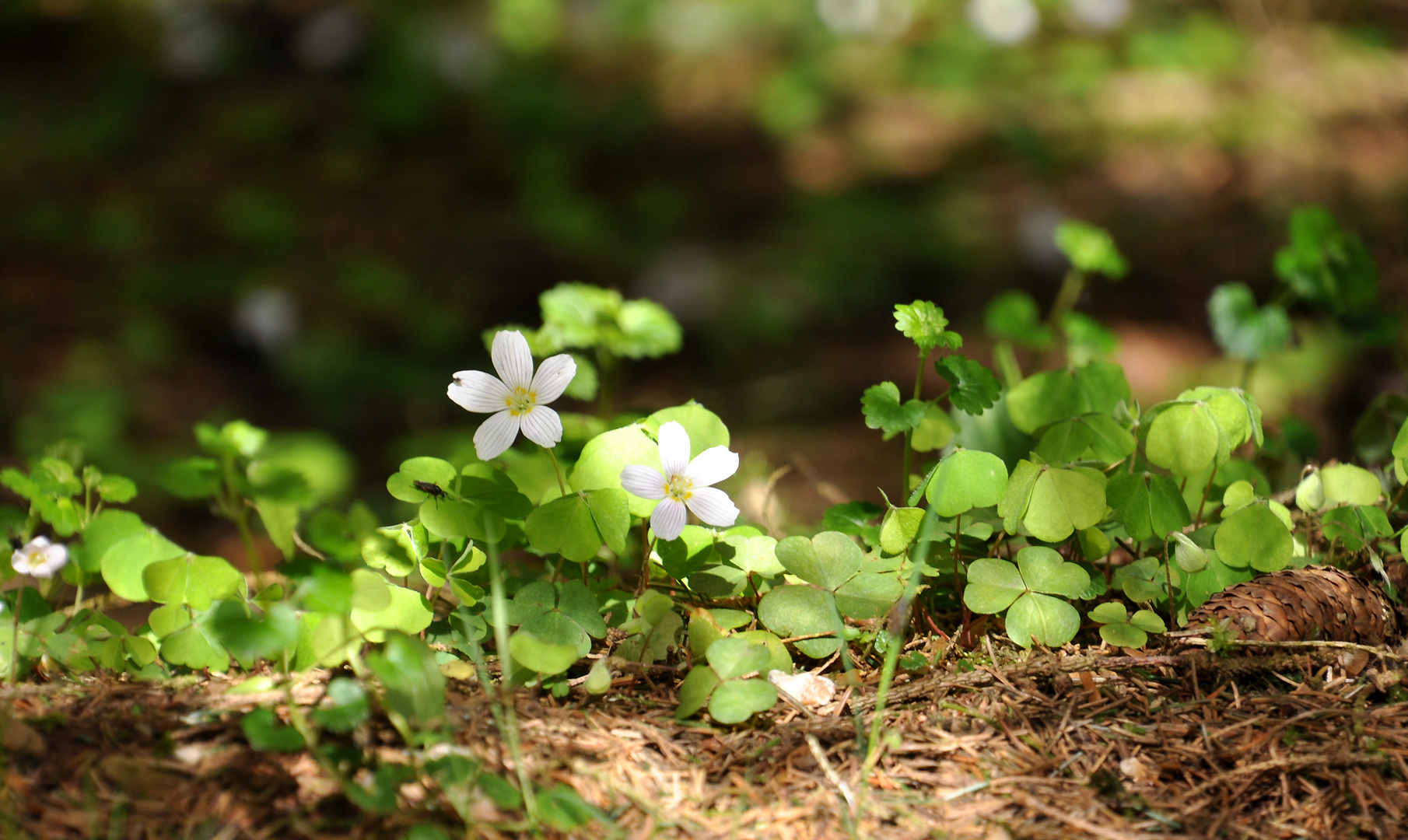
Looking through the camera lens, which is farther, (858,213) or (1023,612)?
(858,213)

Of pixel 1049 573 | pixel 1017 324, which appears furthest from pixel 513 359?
pixel 1017 324

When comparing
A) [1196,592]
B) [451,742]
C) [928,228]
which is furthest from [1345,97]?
[451,742]

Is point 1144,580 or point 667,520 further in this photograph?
point 1144,580

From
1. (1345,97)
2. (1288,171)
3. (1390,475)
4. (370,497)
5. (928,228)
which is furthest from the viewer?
(1345,97)

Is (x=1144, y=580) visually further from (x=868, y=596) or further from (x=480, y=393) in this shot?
(x=480, y=393)

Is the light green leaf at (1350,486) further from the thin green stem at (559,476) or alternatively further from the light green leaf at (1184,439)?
the thin green stem at (559,476)

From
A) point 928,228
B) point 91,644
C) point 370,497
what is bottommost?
point 370,497

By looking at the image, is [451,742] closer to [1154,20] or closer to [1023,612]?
[1023,612]

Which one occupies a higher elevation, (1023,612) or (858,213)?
(1023,612)
